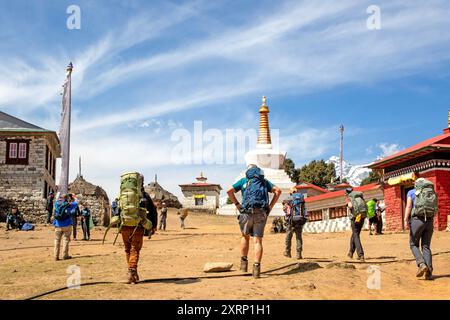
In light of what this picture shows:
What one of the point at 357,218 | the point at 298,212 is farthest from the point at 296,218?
the point at 357,218

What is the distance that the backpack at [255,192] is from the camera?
916cm

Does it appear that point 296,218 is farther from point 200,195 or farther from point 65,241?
point 200,195

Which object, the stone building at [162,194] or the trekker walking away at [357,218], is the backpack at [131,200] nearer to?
the trekker walking away at [357,218]

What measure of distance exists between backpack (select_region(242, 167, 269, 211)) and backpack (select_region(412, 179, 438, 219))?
8.26ft

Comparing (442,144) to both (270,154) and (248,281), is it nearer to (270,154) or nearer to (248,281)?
(248,281)

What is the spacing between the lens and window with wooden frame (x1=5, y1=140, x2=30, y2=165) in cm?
3762

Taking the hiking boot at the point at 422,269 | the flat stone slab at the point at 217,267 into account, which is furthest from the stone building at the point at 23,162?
the hiking boot at the point at 422,269

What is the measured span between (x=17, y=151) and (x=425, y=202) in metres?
33.3

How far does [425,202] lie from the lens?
927cm

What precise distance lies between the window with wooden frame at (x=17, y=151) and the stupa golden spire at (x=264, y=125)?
2236cm

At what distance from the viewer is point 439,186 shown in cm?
2467

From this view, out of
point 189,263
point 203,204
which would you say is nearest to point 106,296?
point 189,263

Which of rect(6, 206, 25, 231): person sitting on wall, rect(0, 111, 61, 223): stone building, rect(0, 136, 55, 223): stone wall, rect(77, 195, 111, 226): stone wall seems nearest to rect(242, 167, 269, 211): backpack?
rect(6, 206, 25, 231): person sitting on wall
